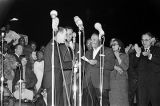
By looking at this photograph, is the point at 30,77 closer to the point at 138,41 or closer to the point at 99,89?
the point at 99,89

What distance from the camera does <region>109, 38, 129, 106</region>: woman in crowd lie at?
779 centimetres

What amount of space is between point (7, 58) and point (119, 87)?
244 centimetres

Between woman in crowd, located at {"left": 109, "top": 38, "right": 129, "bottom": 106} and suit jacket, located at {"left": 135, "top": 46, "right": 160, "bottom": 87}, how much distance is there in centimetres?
37

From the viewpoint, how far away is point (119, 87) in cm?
782

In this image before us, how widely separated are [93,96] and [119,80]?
635mm

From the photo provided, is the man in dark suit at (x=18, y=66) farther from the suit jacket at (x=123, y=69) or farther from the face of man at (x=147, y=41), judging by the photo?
the face of man at (x=147, y=41)

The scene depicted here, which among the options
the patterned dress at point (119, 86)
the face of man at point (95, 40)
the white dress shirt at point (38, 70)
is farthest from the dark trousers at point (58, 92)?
the white dress shirt at point (38, 70)

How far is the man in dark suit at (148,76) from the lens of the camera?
294 inches

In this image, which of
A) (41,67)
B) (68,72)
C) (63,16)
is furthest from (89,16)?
(68,72)

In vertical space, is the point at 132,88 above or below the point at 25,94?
above

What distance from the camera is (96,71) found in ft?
24.6

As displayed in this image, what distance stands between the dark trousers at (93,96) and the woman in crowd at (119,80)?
1.11 ft

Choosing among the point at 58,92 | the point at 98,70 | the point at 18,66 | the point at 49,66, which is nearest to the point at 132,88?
the point at 98,70

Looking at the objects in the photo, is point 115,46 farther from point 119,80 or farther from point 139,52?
point 119,80
